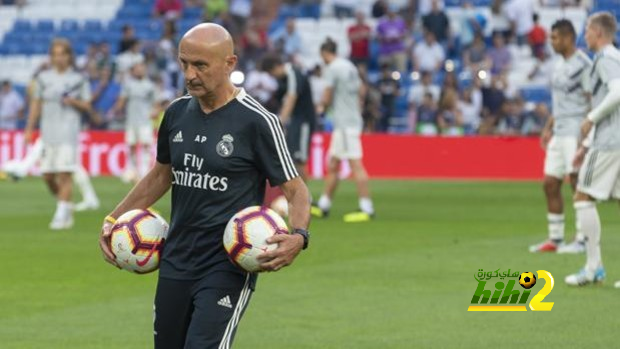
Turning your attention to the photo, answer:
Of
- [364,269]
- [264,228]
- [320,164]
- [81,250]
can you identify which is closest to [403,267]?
[364,269]

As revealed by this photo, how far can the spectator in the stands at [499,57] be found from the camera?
3553cm

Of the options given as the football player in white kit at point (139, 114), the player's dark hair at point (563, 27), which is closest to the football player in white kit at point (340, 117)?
the player's dark hair at point (563, 27)

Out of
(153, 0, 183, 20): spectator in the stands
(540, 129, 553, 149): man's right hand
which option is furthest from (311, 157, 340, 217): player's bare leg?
(153, 0, 183, 20): spectator in the stands

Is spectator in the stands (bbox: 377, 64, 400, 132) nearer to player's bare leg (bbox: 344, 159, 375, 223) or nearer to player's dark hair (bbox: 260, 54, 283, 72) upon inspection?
player's dark hair (bbox: 260, 54, 283, 72)

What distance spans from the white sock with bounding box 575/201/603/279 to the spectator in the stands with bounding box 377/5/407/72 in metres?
22.4

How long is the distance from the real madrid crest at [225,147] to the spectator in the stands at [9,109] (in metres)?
31.2

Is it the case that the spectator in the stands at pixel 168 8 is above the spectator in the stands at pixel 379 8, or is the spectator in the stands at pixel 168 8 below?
below

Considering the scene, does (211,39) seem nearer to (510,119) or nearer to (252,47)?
(510,119)

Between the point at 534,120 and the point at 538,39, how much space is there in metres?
3.61

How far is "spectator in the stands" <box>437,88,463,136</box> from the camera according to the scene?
3353cm

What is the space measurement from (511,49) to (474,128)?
4.01 metres

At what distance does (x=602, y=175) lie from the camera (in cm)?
1379

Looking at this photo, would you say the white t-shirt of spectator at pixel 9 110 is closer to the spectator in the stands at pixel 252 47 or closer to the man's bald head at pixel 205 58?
the spectator in the stands at pixel 252 47

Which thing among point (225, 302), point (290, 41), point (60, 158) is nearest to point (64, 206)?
point (60, 158)
